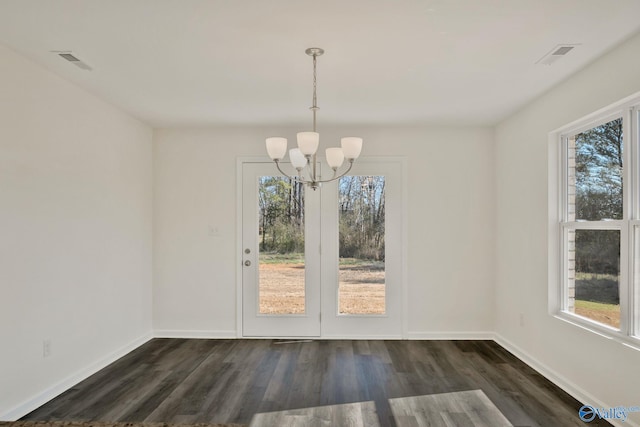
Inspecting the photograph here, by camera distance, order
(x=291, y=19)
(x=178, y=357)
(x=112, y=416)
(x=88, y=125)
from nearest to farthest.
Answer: (x=291, y=19) → (x=112, y=416) → (x=88, y=125) → (x=178, y=357)

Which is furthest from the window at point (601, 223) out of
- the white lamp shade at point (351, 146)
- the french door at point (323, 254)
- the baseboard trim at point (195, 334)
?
the baseboard trim at point (195, 334)

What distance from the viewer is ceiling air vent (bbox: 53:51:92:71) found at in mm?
3018

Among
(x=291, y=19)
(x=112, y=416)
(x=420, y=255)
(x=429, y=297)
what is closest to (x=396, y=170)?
(x=420, y=255)

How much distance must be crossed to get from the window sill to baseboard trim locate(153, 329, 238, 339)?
11.1 ft

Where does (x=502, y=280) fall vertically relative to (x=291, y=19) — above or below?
below

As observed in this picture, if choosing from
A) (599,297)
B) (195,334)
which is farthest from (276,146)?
(195,334)

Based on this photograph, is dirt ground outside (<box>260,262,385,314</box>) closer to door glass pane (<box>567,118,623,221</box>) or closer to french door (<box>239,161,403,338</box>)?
french door (<box>239,161,403,338</box>)

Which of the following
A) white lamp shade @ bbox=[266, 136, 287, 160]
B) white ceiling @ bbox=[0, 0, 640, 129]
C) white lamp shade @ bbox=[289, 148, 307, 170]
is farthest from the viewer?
white lamp shade @ bbox=[289, 148, 307, 170]

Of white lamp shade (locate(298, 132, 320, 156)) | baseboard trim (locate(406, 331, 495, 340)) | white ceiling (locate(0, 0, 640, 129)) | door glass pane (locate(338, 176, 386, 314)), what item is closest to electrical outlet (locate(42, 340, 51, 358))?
white ceiling (locate(0, 0, 640, 129))

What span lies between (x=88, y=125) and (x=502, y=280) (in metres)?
4.35

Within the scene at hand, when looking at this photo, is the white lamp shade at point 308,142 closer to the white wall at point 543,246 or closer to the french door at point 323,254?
the white wall at point 543,246

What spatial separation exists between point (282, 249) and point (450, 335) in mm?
2138

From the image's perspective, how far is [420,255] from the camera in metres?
5.18

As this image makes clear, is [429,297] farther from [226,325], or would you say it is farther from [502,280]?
[226,325]
